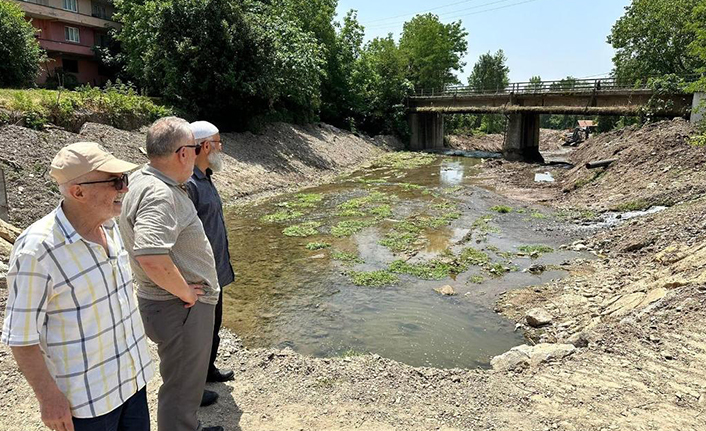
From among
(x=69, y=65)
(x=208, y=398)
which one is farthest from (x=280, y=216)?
(x=69, y=65)

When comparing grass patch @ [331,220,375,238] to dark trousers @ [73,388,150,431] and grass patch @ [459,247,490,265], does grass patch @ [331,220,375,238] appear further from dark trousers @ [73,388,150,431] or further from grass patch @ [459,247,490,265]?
dark trousers @ [73,388,150,431]

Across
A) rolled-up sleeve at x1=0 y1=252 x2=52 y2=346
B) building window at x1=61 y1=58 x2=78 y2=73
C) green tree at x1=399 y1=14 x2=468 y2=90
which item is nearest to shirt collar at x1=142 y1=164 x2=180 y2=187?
rolled-up sleeve at x1=0 y1=252 x2=52 y2=346

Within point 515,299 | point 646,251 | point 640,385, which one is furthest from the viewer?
point 646,251

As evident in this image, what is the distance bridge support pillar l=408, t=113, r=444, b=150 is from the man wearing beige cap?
38129mm

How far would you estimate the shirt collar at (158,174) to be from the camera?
295cm

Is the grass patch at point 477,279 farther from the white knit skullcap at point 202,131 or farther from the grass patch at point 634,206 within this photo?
the grass patch at point 634,206

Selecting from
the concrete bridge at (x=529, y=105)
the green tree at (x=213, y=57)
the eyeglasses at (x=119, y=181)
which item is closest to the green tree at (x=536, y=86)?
the concrete bridge at (x=529, y=105)

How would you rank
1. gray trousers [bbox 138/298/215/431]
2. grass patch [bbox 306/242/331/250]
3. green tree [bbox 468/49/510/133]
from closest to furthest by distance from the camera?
gray trousers [bbox 138/298/215/431]
grass patch [bbox 306/242/331/250]
green tree [bbox 468/49/510/133]

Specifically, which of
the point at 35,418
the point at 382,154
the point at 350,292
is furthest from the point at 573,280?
the point at 382,154

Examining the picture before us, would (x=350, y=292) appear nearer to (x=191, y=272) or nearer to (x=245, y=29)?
(x=191, y=272)

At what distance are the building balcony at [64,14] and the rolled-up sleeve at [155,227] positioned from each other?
3235 cm

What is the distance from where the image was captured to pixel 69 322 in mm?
2162

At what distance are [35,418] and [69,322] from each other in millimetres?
2582

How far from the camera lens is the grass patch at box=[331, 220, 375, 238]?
1244 cm
